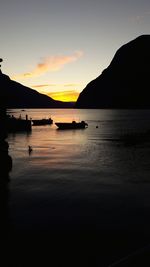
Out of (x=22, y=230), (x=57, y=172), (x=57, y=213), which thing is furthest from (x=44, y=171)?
(x=22, y=230)

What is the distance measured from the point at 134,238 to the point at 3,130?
1693cm

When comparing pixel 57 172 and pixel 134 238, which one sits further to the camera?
pixel 57 172

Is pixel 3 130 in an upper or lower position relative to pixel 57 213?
upper

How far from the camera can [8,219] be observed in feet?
57.4

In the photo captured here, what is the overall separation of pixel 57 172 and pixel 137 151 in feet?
68.2

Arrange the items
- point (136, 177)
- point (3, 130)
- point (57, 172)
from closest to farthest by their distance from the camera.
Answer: point (3, 130), point (136, 177), point (57, 172)

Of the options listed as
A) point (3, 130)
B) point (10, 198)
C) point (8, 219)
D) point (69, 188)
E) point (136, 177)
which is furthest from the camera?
point (136, 177)

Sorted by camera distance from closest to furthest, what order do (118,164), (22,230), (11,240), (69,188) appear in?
1. (11,240)
2. (22,230)
3. (69,188)
4. (118,164)

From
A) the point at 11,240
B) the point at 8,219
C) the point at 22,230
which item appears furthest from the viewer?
the point at 8,219

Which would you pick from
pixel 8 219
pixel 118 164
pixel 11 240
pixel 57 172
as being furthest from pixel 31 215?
pixel 118 164

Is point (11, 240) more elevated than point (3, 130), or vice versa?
point (3, 130)

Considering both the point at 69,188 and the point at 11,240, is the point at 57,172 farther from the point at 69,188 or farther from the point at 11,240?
the point at 11,240

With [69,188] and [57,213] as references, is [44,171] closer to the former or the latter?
[69,188]

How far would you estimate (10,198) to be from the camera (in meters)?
22.0
